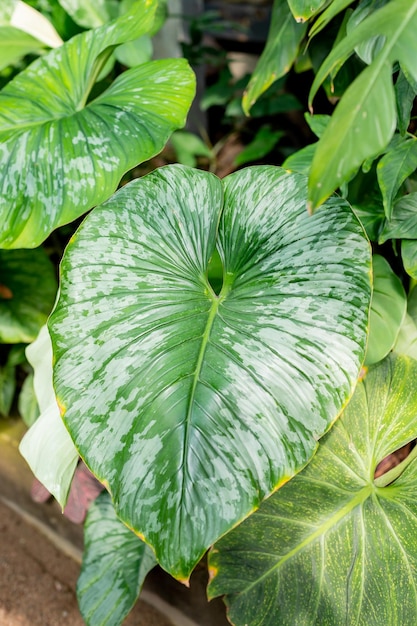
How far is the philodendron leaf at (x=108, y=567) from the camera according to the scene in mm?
1110

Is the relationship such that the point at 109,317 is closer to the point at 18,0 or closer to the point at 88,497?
the point at 88,497

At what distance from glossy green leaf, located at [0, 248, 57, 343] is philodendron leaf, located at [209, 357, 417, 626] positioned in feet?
2.41

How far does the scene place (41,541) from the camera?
1.55 meters

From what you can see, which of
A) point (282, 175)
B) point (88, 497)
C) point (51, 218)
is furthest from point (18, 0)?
point (88, 497)

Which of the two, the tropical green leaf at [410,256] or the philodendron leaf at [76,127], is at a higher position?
the philodendron leaf at [76,127]

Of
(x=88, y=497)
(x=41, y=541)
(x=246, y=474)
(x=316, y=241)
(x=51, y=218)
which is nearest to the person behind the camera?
(x=246, y=474)

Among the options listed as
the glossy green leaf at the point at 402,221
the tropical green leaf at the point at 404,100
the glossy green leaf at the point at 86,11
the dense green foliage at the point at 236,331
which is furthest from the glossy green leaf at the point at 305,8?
the glossy green leaf at the point at 86,11

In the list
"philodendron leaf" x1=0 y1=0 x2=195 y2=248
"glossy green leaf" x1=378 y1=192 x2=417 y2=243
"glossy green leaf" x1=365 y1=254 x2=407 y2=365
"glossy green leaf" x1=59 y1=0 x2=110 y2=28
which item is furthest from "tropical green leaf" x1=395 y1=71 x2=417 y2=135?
"glossy green leaf" x1=59 y1=0 x2=110 y2=28

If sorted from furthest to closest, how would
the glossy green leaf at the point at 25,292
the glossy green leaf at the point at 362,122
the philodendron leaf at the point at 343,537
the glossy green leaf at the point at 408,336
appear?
the glossy green leaf at the point at 25,292, the glossy green leaf at the point at 408,336, the philodendron leaf at the point at 343,537, the glossy green leaf at the point at 362,122

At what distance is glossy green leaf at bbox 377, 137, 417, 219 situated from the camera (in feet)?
2.93

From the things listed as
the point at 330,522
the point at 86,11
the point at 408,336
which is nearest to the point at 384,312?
the point at 408,336

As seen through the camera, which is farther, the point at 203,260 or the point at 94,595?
the point at 94,595

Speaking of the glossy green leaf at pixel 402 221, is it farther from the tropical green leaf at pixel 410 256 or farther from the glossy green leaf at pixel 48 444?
the glossy green leaf at pixel 48 444

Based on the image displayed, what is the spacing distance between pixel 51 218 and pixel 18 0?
73 cm
